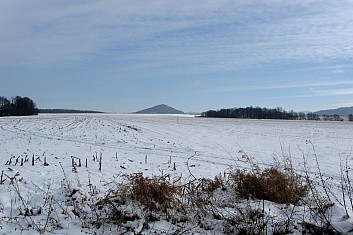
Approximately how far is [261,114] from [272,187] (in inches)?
5871

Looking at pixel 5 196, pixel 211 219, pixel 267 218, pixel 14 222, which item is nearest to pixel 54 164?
pixel 5 196

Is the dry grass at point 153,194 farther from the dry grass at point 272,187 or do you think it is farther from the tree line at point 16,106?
the tree line at point 16,106

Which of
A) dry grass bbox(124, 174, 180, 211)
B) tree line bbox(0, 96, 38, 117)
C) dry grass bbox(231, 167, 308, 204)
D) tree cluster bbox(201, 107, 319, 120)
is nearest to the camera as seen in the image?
dry grass bbox(124, 174, 180, 211)

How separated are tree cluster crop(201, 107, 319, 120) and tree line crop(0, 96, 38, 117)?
8166 centimetres

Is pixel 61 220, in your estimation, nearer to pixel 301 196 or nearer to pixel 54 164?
pixel 301 196

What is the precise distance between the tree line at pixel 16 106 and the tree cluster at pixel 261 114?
81665 mm

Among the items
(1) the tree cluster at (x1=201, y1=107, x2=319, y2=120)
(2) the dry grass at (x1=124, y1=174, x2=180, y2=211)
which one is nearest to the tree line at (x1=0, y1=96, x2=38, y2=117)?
(1) the tree cluster at (x1=201, y1=107, x2=319, y2=120)

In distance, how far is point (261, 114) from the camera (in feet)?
501

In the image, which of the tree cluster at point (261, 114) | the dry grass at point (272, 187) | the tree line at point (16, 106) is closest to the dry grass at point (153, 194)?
the dry grass at point (272, 187)

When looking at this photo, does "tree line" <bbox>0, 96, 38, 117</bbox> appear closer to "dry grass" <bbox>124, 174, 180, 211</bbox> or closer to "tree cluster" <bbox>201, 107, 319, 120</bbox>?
"tree cluster" <bbox>201, 107, 319, 120</bbox>

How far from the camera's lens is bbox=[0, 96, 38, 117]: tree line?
455 feet

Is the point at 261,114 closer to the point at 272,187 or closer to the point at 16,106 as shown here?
the point at 16,106

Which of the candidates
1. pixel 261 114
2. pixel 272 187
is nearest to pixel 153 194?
pixel 272 187

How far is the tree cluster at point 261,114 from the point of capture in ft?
471
